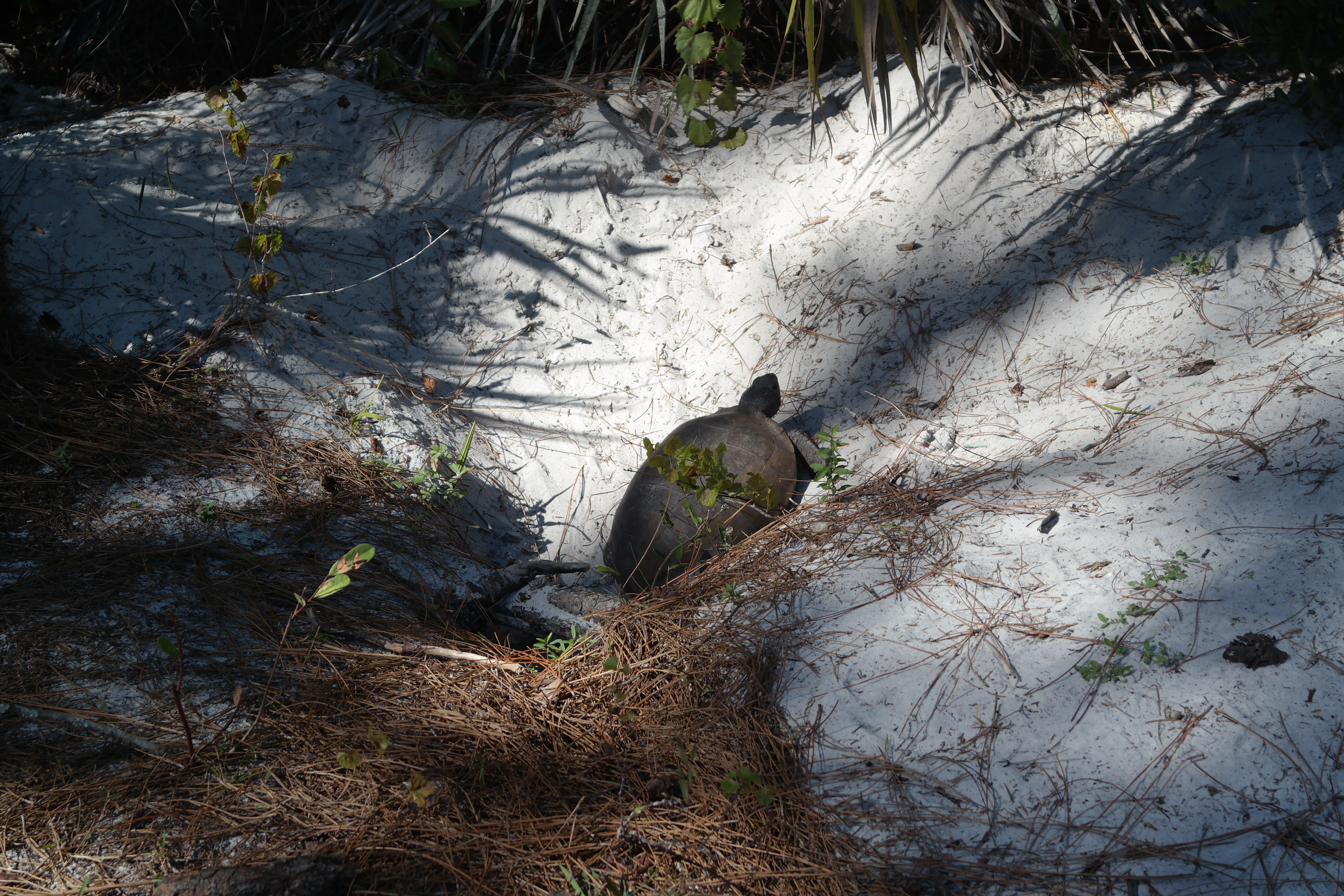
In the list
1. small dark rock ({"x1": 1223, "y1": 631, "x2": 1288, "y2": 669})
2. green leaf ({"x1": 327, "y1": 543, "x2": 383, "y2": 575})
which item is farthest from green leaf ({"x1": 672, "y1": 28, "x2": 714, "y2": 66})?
small dark rock ({"x1": 1223, "y1": 631, "x2": 1288, "y2": 669})

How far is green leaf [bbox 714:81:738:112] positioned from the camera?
358 cm

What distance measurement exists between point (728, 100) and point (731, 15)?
1.68 ft

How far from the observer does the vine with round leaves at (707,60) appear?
3.13m

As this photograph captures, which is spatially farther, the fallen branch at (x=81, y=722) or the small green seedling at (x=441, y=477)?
the small green seedling at (x=441, y=477)

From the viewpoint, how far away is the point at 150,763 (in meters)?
1.67

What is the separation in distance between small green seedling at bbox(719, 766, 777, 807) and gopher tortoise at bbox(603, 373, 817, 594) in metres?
0.84

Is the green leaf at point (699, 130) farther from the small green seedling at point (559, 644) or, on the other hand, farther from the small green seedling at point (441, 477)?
the small green seedling at point (559, 644)

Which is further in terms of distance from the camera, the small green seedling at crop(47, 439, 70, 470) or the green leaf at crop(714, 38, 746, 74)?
the green leaf at crop(714, 38, 746, 74)

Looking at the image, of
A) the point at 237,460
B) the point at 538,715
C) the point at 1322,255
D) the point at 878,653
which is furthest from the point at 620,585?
the point at 1322,255

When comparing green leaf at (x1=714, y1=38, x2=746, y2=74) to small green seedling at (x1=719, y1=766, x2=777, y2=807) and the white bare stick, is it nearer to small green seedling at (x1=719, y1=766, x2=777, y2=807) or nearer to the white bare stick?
the white bare stick

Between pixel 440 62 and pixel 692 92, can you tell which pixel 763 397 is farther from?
pixel 440 62

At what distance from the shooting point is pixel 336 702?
1886 mm

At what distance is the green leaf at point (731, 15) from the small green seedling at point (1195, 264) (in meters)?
1.95

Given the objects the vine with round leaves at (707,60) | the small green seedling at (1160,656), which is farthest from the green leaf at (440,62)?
the small green seedling at (1160,656)
